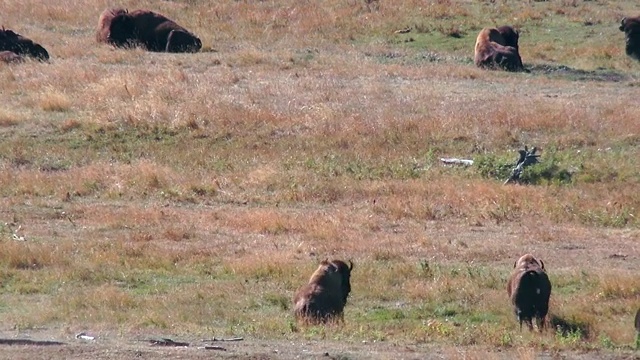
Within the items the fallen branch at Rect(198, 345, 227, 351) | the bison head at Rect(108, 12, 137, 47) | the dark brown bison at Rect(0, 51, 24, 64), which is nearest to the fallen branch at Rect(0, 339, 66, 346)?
the fallen branch at Rect(198, 345, 227, 351)

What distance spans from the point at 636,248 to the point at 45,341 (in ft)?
25.3

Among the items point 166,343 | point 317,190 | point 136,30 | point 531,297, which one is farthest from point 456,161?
point 136,30

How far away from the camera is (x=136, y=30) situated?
29062 millimetres

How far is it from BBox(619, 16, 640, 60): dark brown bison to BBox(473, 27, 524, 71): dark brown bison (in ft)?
8.80

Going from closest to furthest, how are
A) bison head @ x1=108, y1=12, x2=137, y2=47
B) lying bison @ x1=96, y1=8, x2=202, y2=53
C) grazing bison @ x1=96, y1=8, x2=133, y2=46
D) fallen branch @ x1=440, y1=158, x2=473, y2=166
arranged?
fallen branch @ x1=440, y1=158, x2=473, y2=166, lying bison @ x1=96, y1=8, x2=202, y2=53, bison head @ x1=108, y1=12, x2=137, y2=47, grazing bison @ x1=96, y1=8, x2=133, y2=46

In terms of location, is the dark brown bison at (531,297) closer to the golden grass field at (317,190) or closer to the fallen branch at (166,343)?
the golden grass field at (317,190)

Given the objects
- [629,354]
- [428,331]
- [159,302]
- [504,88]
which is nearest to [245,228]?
[159,302]

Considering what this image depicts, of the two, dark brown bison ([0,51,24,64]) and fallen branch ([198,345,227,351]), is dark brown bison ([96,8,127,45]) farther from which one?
fallen branch ([198,345,227,351])

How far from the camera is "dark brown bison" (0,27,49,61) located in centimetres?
2639

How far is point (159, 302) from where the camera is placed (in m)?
11.4

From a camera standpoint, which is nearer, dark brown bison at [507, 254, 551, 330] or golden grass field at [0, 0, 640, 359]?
golden grass field at [0, 0, 640, 359]

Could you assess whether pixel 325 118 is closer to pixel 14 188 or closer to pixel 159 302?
pixel 14 188

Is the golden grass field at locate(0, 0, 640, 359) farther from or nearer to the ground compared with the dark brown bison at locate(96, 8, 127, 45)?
nearer to the ground

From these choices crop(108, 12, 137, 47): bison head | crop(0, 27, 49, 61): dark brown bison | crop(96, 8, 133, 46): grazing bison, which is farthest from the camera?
crop(96, 8, 133, 46): grazing bison
